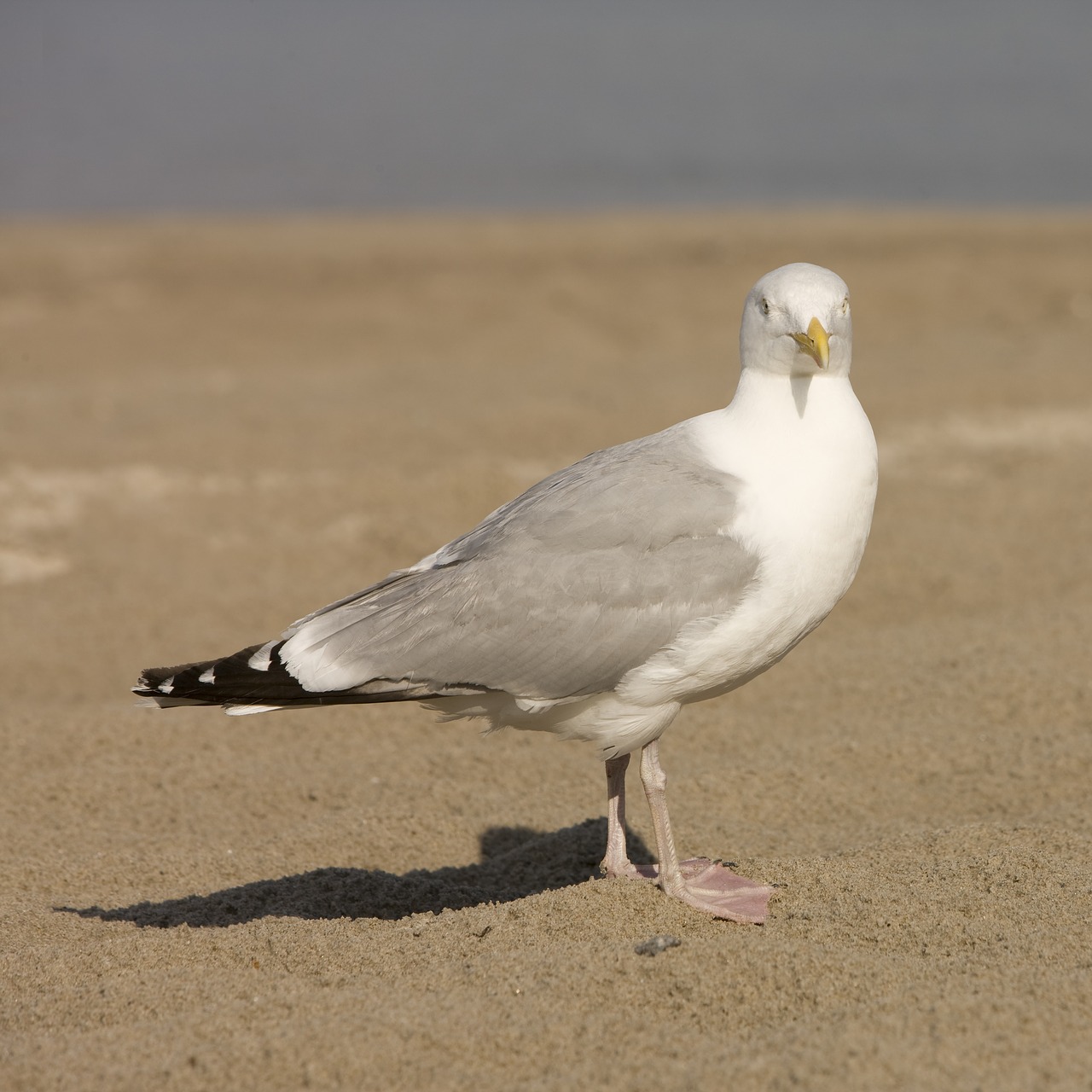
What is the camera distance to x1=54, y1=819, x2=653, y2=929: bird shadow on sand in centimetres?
415

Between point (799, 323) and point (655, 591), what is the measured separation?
0.87 m

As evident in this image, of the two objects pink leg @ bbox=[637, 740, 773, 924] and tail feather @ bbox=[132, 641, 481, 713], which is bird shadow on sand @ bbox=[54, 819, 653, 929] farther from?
tail feather @ bbox=[132, 641, 481, 713]

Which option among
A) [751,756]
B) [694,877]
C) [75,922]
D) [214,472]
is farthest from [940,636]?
[214,472]

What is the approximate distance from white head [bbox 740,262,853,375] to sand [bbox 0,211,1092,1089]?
60.1 inches

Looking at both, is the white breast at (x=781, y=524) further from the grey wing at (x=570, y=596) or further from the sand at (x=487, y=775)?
the sand at (x=487, y=775)


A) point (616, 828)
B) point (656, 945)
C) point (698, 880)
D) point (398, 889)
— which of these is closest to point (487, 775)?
point (398, 889)

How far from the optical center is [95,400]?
34.9ft

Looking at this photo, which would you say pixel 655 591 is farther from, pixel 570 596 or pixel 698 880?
pixel 698 880

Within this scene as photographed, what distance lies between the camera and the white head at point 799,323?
382cm

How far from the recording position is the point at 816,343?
3.75 m

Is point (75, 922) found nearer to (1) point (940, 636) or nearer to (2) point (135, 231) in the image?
(1) point (940, 636)

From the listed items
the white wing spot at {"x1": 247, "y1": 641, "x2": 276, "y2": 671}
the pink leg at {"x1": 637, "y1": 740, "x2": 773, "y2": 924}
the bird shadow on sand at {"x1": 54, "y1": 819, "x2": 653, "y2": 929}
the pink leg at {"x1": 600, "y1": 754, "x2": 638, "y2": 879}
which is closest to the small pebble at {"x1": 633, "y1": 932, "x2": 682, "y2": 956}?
the pink leg at {"x1": 637, "y1": 740, "x2": 773, "y2": 924}

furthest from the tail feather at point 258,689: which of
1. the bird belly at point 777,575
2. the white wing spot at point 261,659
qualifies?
the bird belly at point 777,575

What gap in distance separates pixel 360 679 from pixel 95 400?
298 inches
